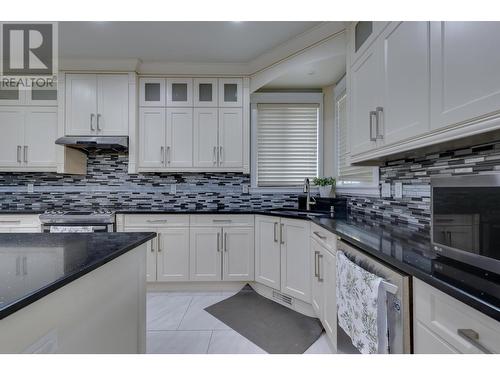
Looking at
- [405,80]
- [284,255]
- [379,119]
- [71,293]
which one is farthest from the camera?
[284,255]

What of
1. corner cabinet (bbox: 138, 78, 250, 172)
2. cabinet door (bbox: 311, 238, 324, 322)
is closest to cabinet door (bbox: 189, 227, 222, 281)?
corner cabinet (bbox: 138, 78, 250, 172)

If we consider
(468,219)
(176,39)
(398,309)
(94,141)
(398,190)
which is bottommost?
(398,309)

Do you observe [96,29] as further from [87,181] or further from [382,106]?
[382,106]

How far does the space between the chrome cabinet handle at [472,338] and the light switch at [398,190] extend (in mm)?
1259

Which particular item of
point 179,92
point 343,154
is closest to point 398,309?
point 343,154

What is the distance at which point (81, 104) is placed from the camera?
9.45ft

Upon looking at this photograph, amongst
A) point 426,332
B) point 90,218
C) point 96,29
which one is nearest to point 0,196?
point 90,218

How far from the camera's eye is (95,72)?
2885mm

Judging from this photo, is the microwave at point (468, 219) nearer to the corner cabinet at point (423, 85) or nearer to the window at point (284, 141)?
the corner cabinet at point (423, 85)

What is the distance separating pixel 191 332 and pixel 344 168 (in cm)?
221

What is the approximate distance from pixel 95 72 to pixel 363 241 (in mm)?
3301

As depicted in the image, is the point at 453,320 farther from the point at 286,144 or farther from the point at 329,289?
the point at 286,144

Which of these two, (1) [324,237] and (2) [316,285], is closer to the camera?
(1) [324,237]

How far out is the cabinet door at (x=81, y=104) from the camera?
2873 mm
